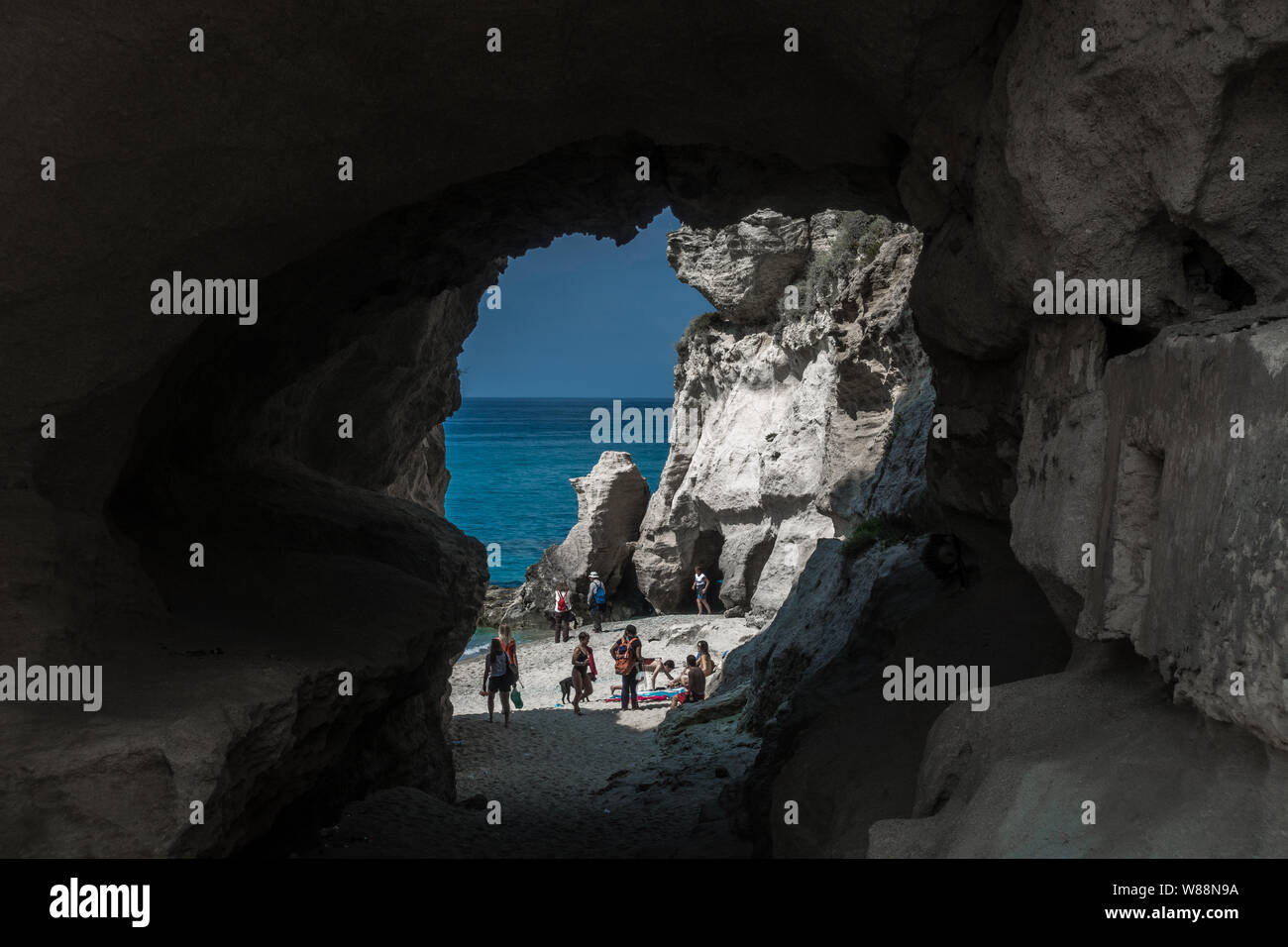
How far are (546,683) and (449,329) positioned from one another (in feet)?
32.4

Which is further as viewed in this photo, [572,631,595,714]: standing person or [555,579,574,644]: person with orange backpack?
[555,579,574,644]: person with orange backpack

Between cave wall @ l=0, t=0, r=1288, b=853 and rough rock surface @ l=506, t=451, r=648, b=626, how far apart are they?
887 inches

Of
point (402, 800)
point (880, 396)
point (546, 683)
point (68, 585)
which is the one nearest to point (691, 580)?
point (546, 683)

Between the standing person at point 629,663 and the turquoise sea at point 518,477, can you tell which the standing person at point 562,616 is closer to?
the turquoise sea at point 518,477

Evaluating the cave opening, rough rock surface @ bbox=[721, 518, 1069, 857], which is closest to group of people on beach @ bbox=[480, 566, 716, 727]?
the cave opening

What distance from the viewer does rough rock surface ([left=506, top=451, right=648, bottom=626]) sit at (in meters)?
31.9

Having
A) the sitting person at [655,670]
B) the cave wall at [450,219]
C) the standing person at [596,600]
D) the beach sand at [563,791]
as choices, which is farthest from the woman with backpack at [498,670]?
the standing person at [596,600]

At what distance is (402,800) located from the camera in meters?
10.1

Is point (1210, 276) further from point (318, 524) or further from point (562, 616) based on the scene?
point (562, 616)

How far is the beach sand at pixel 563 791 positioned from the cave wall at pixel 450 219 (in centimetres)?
150

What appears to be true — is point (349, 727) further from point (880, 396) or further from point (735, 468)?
point (735, 468)

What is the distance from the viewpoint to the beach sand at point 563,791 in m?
8.98

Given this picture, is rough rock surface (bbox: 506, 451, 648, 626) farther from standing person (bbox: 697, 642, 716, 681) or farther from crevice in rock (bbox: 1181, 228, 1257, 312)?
crevice in rock (bbox: 1181, 228, 1257, 312)

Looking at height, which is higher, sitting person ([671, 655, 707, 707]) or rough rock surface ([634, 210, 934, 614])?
rough rock surface ([634, 210, 934, 614])
